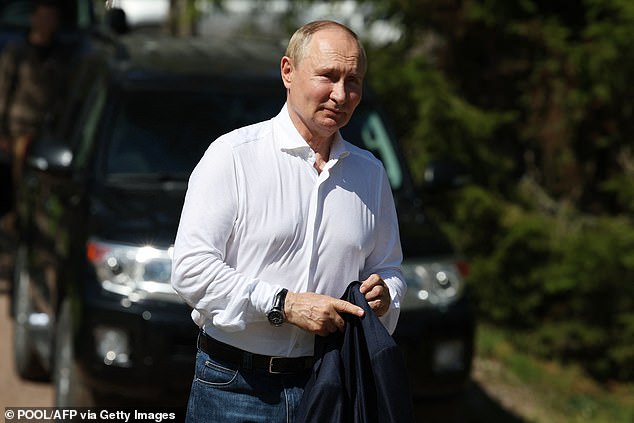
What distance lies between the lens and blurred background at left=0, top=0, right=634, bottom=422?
906cm

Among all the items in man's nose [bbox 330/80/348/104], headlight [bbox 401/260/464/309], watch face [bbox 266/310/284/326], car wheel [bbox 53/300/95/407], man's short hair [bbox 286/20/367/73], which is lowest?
car wheel [bbox 53/300/95/407]

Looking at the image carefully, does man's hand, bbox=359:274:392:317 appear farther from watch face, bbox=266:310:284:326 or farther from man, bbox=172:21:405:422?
watch face, bbox=266:310:284:326

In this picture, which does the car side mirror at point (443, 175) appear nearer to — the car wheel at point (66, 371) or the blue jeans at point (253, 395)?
the car wheel at point (66, 371)

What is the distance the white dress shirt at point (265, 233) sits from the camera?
314 cm

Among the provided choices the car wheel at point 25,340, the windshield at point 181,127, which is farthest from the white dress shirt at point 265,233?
the car wheel at point 25,340

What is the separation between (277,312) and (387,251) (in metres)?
0.49

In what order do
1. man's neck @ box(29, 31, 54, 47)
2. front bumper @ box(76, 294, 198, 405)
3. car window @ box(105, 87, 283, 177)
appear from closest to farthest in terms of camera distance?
front bumper @ box(76, 294, 198, 405), car window @ box(105, 87, 283, 177), man's neck @ box(29, 31, 54, 47)

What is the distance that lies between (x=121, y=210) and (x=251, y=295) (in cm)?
259

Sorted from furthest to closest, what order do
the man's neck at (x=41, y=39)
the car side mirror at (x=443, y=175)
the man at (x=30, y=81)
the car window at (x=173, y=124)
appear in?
the man's neck at (x=41, y=39), the man at (x=30, y=81), the car side mirror at (x=443, y=175), the car window at (x=173, y=124)

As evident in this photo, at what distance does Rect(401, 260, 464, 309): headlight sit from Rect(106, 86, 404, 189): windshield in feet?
2.36

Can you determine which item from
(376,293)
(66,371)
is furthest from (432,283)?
(376,293)

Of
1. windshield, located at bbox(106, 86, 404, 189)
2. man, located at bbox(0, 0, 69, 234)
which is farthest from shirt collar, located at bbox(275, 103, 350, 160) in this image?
man, located at bbox(0, 0, 69, 234)

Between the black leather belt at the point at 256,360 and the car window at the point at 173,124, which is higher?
the car window at the point at 173,124

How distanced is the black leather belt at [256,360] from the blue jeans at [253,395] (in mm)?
14
